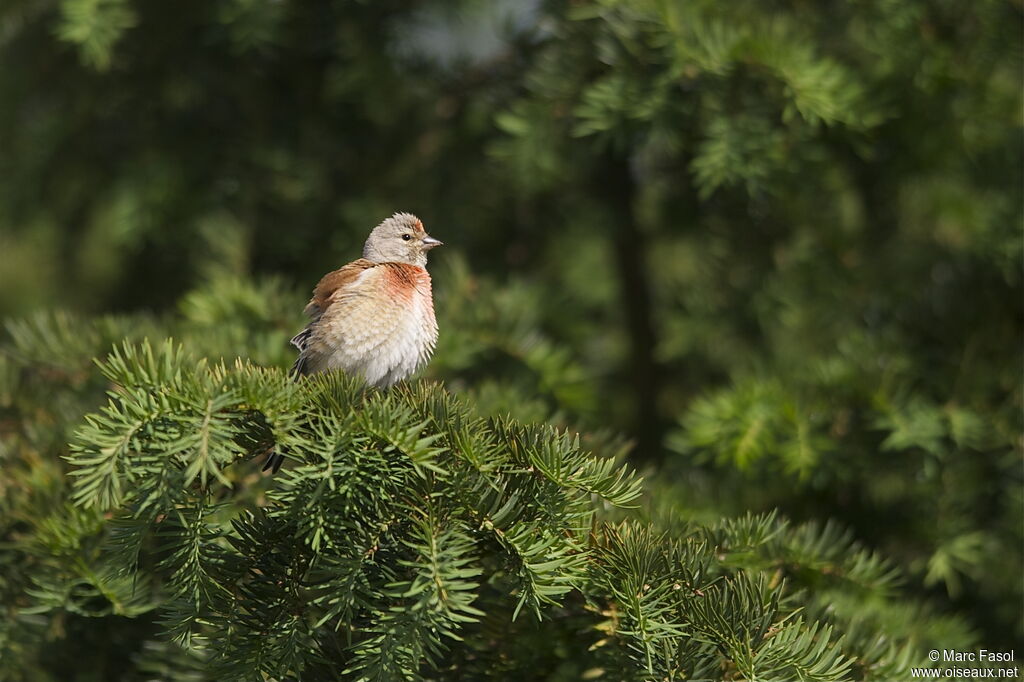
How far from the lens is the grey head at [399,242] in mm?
1998

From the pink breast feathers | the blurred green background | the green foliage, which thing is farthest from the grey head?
the green foliage

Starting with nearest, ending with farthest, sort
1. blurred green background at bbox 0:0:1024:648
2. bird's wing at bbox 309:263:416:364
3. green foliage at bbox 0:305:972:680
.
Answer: green foliage at bbox 0:305:972:680, bird's wing at bbox 309:263:416:364, blurred green background at bbox 0:0:1024:648

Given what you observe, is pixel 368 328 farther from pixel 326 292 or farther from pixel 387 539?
pixel 387 539

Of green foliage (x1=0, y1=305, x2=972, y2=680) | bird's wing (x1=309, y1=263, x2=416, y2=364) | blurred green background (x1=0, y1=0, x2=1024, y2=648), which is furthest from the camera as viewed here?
blurred green background (x1=0, y1=0, x2=1024, y2=648)

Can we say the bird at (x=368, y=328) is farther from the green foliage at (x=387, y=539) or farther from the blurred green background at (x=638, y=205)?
the green foliage at (x=387, y=539)

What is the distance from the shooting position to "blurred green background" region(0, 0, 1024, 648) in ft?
6.44

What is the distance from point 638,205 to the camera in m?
2.75

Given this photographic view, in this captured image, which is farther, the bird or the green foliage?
the bird

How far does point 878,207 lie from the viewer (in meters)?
2.42

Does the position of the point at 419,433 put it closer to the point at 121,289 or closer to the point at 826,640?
the point at 826,640

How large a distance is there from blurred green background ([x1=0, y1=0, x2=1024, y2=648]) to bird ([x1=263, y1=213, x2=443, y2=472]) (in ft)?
0.64

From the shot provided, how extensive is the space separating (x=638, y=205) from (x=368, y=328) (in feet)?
4.11

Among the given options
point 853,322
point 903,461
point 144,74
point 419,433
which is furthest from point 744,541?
point 144,74

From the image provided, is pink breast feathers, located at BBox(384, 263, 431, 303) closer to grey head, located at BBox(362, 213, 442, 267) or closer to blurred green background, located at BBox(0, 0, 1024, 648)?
grey head, located at BBox(362, 213, 442, 267)
